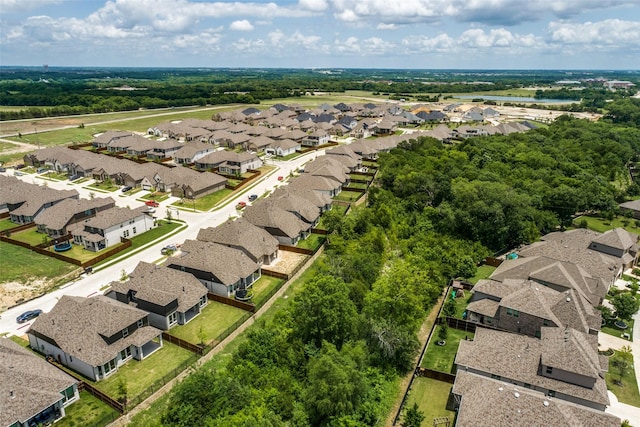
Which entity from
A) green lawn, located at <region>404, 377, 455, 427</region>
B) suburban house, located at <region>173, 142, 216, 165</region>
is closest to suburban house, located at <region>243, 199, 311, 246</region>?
green lawn, located at <region>404, 377, 455, 427</region>

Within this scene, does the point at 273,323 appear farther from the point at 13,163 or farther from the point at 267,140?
the point at 13,163

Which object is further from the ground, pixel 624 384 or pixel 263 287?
pixel 263 287

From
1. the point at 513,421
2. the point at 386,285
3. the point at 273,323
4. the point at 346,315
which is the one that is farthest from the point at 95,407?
the point at 513,421

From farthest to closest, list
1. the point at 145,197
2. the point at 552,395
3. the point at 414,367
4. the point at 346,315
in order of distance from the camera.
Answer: the point at 145,197 < the point at 414,367 < the point at 346,315 < the point at 552,395

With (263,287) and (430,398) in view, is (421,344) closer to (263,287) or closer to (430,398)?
(430,398)

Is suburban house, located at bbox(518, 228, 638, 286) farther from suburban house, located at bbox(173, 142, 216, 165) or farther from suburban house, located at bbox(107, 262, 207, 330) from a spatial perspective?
suburban house, located at bbox(173, 142, 216, 165)

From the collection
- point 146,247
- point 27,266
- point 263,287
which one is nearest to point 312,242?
point 263,287

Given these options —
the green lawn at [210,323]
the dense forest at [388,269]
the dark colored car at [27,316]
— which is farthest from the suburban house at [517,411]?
the dark colored car at [27,316]
